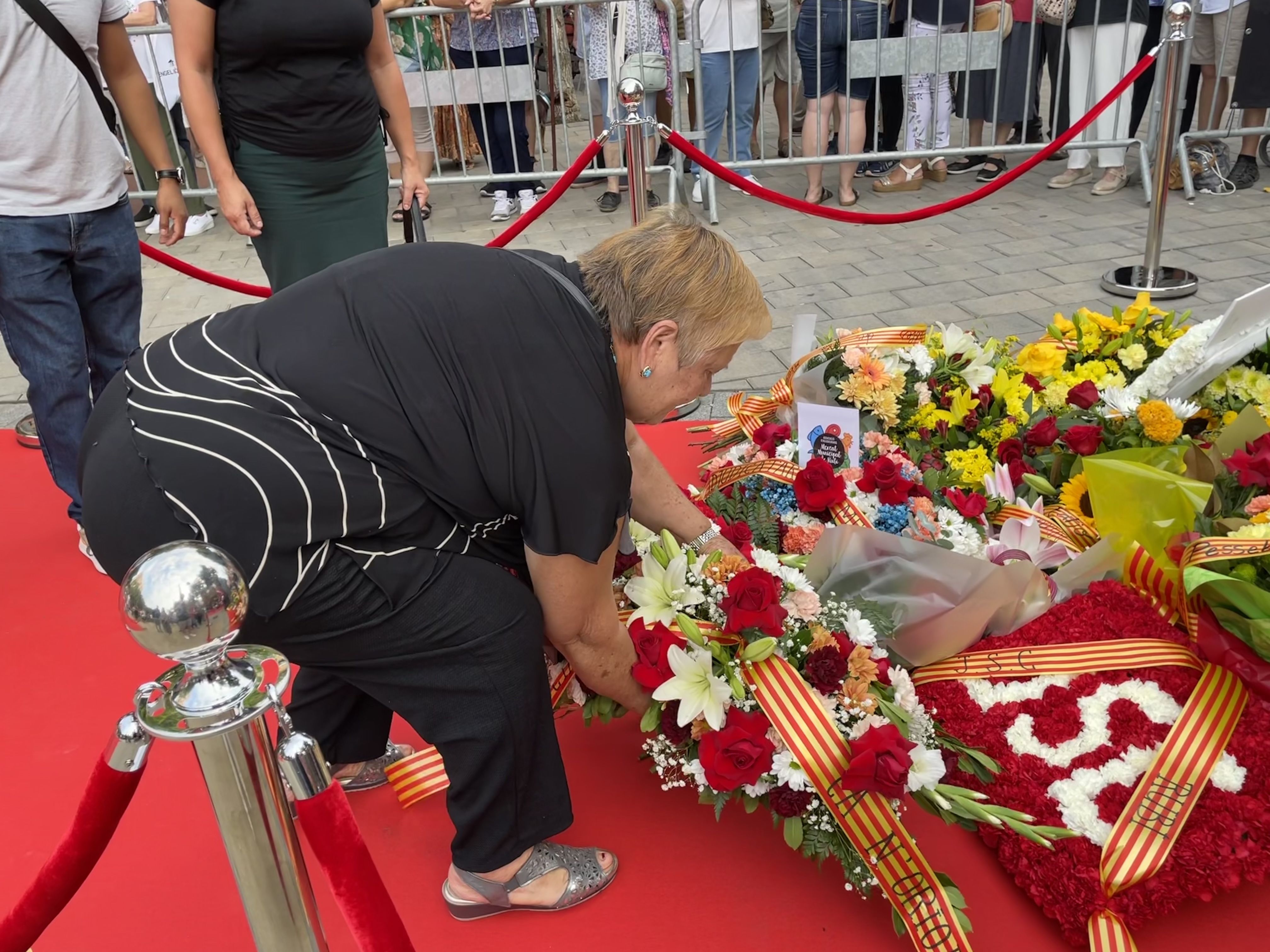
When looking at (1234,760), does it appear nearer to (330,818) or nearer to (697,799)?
(697,799)

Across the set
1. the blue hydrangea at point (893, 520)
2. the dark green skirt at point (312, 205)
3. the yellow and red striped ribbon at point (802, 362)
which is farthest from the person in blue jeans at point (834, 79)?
the blue hydrangea at point (893, 520)

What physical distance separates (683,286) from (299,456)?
0.61 meters

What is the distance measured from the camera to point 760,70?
21.3 ft

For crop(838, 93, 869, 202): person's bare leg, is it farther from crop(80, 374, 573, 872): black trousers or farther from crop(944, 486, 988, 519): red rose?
crop(80, 374, 573, 872): black trousers

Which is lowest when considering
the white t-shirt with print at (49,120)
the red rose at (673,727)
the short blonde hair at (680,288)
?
the red rose at (673,727)

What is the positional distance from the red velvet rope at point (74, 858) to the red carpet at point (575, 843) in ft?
2.22

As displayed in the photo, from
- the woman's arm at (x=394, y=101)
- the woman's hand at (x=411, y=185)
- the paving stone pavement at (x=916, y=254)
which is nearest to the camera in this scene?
the woman's arm at (x=394, y=101)

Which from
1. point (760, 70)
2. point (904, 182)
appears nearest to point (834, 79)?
point (760, 70)

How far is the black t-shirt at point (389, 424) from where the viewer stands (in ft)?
5.04

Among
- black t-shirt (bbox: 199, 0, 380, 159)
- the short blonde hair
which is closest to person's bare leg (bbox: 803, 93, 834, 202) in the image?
black t-shirt (bbox: 199, 0, 380, 159)

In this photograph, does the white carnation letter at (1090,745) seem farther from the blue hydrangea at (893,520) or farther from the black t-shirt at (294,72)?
the black t-shirt at (294,72)

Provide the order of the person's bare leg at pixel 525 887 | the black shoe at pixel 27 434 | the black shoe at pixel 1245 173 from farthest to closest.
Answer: the black shoe at pixel 1245 173
the black shoe at pixel 27 434
the person's bare leg at pixel 525 887

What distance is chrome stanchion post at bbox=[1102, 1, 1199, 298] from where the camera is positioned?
4223 millimetres

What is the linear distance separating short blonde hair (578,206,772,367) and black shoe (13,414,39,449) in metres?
3.07
